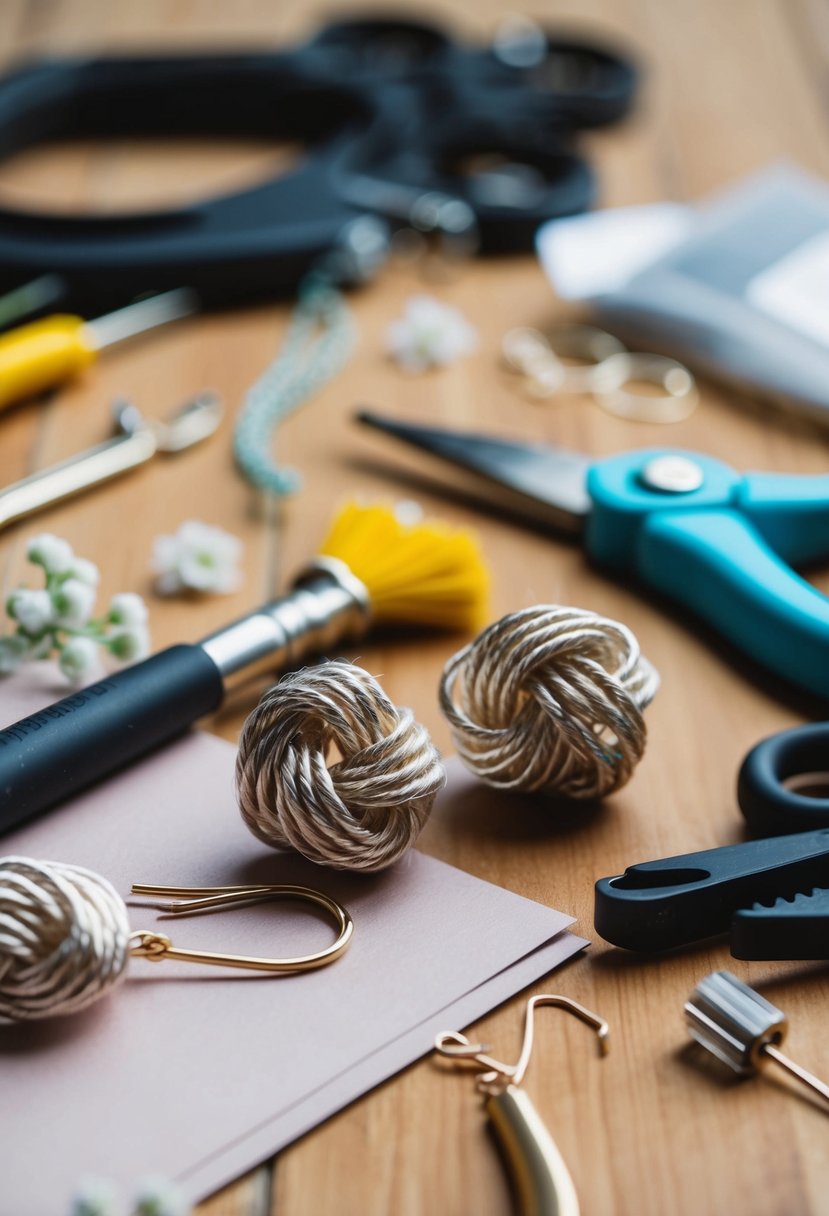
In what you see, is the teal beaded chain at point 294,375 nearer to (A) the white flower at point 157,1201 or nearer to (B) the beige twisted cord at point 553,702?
(B) the beige twisted cord at point 553,702

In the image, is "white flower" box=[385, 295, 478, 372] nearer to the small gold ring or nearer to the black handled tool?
the small gold ring

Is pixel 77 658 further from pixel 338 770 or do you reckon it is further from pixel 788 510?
pixel 788 510

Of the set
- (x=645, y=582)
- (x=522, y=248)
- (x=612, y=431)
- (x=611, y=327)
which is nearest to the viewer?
(x=645, y=582)

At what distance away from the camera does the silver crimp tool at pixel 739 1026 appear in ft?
1.65

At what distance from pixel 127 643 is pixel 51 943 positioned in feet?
0.80

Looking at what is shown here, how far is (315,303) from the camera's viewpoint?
1114 millimetres

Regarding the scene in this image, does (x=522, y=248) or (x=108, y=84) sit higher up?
(x=108, y=84)

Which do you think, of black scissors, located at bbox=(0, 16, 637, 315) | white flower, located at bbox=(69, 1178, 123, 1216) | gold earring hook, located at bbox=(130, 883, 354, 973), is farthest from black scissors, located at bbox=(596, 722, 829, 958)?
black scissors, located at bbox=(0, 16, 637, 315)

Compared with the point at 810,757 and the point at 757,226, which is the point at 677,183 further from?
the point at 810,757

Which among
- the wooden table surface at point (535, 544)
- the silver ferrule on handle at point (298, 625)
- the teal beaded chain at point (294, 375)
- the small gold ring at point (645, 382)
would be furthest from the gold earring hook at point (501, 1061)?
the small gold ring at point (645, 382)

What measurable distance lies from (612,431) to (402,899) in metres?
0.50

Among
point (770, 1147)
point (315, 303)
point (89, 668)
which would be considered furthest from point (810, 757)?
point (315, 303)

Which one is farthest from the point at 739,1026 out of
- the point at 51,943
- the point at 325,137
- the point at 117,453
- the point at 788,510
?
the point at 325,137

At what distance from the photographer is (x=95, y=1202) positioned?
1.40 feet
